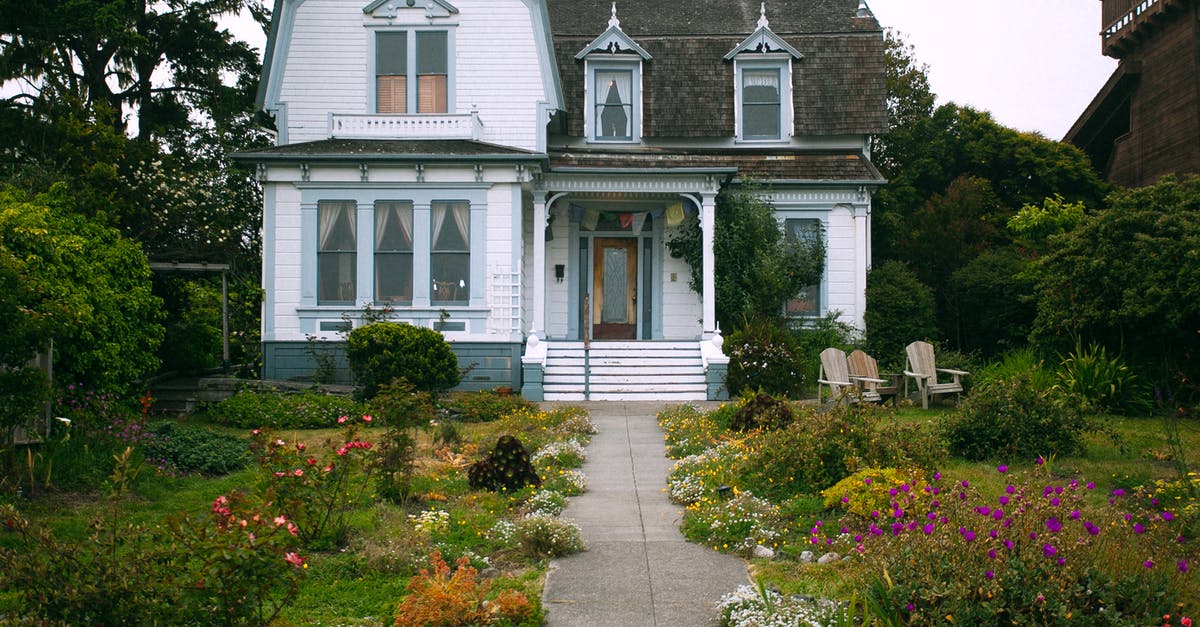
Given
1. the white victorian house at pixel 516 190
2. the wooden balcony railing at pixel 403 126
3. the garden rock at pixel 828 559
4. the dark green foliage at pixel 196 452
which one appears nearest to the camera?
the garden rock at pixel 828 559

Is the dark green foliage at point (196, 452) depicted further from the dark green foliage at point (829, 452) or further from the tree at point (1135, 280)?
the tree at point (1135, 280)

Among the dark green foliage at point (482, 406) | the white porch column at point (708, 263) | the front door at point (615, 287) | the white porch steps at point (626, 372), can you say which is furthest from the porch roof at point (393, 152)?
the dark green foliage at point (482, 406)

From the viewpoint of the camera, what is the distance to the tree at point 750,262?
19766 mm

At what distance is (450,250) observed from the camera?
18391 millimetres

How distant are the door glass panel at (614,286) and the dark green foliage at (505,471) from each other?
12.1m

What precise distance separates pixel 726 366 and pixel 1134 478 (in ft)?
29.3

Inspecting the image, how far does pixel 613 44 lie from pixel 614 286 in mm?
5277

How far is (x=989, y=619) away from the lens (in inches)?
190

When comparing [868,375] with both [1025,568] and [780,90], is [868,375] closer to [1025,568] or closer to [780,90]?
[780,90]

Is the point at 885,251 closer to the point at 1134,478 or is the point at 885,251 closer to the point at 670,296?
the point at 670,296

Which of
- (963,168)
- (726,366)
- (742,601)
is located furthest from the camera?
(963,168)

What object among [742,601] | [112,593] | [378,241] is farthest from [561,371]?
[112,593]

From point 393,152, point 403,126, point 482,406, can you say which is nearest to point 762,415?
point 482,406

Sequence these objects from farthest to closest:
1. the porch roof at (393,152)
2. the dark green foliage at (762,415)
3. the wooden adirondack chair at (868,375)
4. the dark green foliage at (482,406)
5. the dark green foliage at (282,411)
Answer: the porch roof at (393,152) < the wooden adirondack chair at (868,375) < the dark green foliage at (482,406) < the dark green foliage at (282,411) < the dark green foliage at (762,415)
